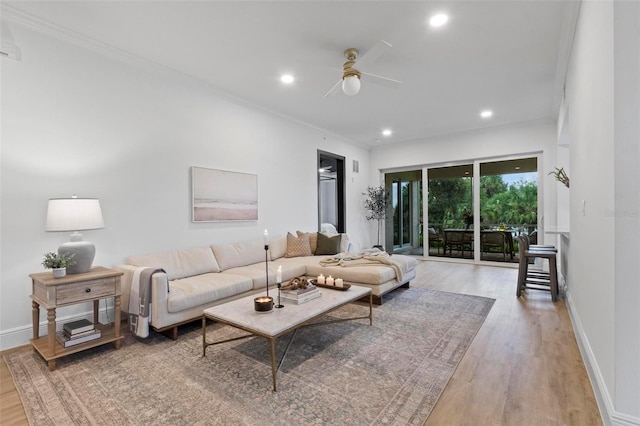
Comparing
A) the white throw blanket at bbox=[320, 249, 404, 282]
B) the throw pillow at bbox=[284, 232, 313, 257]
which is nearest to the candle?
the white throw blanket at bbox=[320, 249, 404, 282]

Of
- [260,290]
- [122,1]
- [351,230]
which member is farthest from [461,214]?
[122,1]

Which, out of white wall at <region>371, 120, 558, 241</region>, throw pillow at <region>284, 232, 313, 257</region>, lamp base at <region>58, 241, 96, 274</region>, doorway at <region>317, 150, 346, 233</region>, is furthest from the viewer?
doorway at <region>317, 150, 346, 233</region>

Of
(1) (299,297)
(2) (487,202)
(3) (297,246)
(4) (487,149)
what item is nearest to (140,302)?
(1) (299,297)

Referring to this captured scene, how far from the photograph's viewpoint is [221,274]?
3586mm

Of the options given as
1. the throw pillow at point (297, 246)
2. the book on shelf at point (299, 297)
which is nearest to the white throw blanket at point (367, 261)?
the throw pillow at point (297, 246)

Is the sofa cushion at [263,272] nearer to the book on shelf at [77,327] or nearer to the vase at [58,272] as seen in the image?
the book on shelf at [77,327]

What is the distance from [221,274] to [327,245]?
6.47 feet

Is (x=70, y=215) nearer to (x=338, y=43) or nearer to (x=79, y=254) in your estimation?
(x=79, y=254)

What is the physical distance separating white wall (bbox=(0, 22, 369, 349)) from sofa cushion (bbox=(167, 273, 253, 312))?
742mm

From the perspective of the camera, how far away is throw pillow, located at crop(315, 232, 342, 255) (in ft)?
16.6

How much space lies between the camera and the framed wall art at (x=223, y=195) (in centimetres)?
399

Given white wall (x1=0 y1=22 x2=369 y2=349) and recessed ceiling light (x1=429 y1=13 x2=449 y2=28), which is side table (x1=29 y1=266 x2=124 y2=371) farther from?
recessed ceiling light (x1=429 y1=13 x2=449 y2=28)

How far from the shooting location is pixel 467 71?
3723 mm

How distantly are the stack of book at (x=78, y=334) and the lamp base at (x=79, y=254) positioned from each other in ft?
1.43
